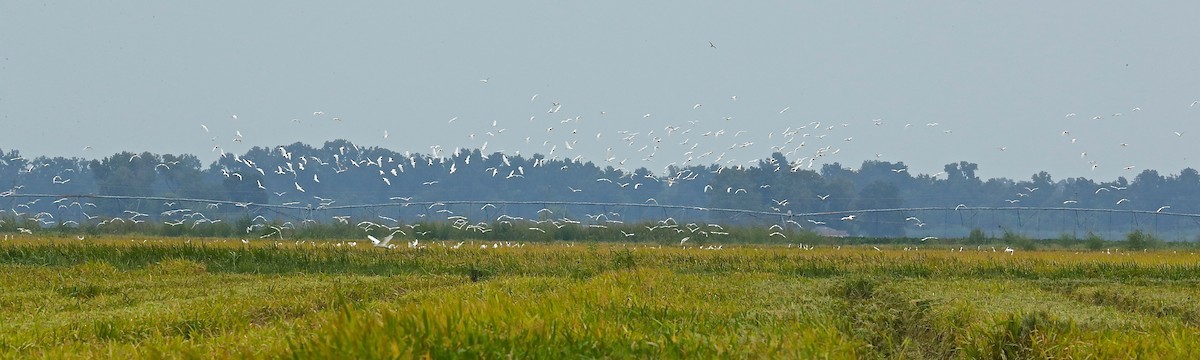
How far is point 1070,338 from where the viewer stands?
10.6 m

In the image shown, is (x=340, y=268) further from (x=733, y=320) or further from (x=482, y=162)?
(x=482, y=162)

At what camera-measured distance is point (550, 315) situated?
380 inches

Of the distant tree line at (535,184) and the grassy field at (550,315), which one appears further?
the distant tree line at (535,184)

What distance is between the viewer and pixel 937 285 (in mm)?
22188

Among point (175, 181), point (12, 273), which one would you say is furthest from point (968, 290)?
point (175, 181)

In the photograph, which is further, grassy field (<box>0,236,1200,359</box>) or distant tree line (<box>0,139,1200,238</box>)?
distant tree line (<box>0,139,1200,238</box>)

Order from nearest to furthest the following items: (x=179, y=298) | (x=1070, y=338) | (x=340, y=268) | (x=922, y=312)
Answer: (x=1070, y=338)
(x=922, y=312)
(x=179, y=298)
(x=340, y=268)

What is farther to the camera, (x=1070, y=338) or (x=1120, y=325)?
(x=1120, y=325)

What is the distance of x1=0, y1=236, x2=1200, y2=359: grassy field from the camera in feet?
25.4

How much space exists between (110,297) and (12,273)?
23.8 ft

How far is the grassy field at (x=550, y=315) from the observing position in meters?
7.73

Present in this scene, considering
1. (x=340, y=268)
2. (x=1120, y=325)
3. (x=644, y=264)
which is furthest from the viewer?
(x=644, y=264)

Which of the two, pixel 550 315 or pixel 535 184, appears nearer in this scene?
pixel 550 315

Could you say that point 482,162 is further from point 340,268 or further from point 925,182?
point 340,268
